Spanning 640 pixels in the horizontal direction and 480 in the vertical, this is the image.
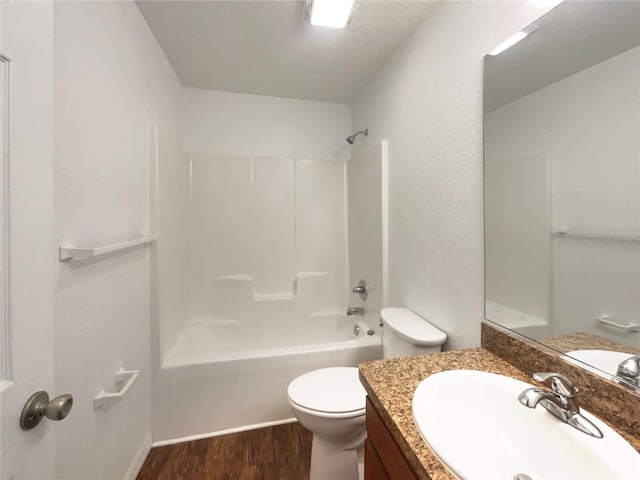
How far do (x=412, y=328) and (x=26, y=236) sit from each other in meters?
1.41

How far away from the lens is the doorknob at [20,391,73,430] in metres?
0.50

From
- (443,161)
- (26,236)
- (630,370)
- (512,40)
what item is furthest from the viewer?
(443,161)

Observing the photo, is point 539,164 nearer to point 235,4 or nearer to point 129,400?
point 235,4

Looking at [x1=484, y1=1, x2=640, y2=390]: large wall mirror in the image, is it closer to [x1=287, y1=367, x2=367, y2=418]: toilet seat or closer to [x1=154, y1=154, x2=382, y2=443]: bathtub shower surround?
[x1=287, y1=367, x2=367, y2=418]: toilet seat

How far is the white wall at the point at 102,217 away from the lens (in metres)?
0.89

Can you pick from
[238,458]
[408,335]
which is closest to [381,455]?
[408,335]

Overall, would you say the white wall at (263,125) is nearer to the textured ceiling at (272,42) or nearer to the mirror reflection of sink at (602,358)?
the textured ceiling at (272,42)

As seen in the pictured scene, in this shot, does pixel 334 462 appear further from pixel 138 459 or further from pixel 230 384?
pixel 138 459

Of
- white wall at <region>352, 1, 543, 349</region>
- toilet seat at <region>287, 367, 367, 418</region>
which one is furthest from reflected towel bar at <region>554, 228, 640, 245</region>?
toilet seat at <region>287, 367, 367, 418</region>

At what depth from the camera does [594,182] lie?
0.74m

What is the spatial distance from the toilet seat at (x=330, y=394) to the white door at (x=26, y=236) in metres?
0.92

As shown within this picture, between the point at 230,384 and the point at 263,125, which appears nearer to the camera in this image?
the point at 230,384

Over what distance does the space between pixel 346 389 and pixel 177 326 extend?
1.34m

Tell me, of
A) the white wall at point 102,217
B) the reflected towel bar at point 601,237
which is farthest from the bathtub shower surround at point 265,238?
the reflected towel bar at point 601,237
